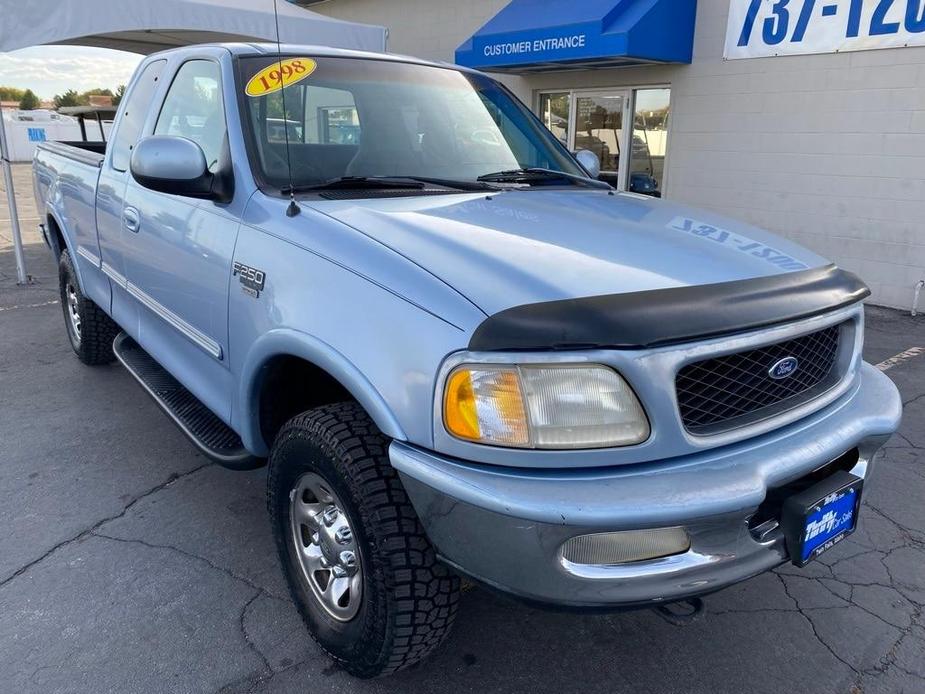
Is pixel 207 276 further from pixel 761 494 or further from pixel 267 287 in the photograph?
pixel 761 494

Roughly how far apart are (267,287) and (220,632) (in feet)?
3.92

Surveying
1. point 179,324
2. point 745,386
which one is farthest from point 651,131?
point 745,386

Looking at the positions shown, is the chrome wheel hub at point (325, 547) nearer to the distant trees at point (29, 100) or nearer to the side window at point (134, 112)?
the side window at point (134, 112)

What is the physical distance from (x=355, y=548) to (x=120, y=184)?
2.53 m

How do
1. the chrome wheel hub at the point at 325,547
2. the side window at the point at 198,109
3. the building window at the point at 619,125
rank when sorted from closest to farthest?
the chrome wheel hub at the point at 325,547
the side window at the point at 198,109
the building window at the point at 619,125

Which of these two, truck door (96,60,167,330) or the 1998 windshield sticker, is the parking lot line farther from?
the 1998 windshield sticker

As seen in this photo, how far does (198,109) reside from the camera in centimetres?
313

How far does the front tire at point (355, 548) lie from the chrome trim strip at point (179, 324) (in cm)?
63

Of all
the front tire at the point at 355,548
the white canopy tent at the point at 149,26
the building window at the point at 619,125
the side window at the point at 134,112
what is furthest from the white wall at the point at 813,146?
the front tire at the point at 355,548

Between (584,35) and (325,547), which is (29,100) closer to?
(584,35)

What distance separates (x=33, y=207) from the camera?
14.8 m

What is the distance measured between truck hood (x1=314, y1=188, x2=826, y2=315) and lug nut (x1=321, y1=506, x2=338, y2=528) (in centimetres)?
82

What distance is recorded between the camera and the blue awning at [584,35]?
789 centimetres

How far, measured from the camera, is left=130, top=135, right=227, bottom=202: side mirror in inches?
101
